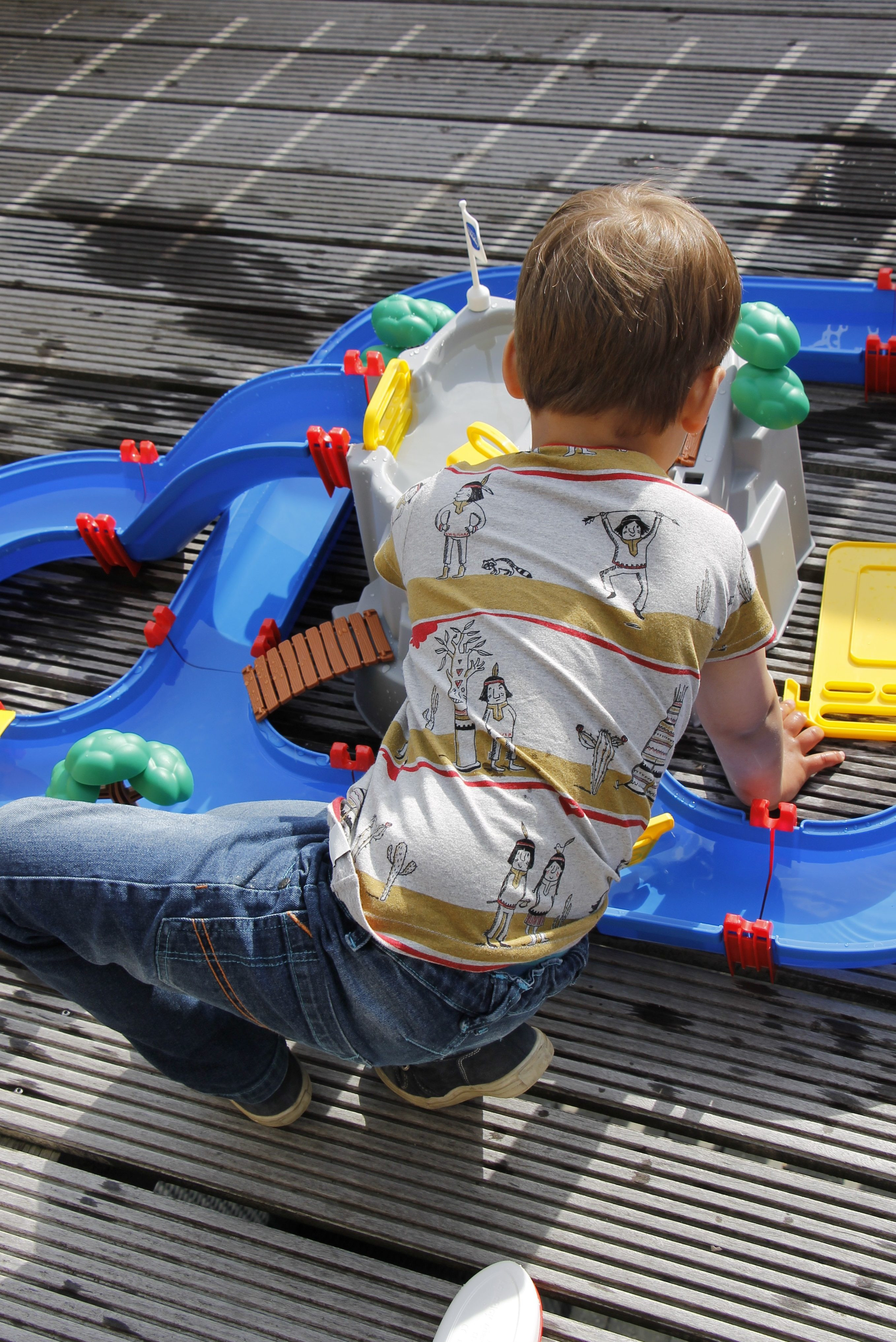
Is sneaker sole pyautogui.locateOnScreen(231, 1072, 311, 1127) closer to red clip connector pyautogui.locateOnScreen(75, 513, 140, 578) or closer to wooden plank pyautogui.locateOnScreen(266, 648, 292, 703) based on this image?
wooden plank pyautogui.locateOnScreen(266, 648, 292, 703)

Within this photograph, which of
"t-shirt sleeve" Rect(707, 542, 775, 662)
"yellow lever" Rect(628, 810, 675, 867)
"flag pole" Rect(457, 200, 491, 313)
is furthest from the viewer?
"flag pole" Rect(457, 200, 491, 313)

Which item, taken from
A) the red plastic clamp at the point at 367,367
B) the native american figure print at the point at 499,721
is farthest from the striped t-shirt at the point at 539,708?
the red plastic clamp at the point at 367,367

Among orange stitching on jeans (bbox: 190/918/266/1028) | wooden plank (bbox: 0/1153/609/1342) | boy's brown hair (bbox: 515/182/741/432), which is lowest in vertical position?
wooden plank (bbox: 0/1153/609/1342)

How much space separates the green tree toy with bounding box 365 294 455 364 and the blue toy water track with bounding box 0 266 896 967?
0.09 metres

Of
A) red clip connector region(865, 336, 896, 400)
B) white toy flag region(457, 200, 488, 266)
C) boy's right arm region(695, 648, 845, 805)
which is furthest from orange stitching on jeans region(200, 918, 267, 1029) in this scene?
red clip connector region(865, 336, 896, 400)

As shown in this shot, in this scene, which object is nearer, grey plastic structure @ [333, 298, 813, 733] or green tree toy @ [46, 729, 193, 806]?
green tree toy @ [46, 729, 193, 806]

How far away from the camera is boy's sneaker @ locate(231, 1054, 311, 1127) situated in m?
1.37

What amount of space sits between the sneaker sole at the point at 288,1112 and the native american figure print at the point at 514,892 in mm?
597

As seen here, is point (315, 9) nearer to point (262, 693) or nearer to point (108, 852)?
point (262, 693)

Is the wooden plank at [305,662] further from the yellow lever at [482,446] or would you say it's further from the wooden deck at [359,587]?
the yellow lever at [482,446]

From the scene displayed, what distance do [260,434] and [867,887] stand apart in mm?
1319

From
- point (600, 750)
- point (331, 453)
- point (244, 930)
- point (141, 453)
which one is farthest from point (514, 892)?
point (141, 453)

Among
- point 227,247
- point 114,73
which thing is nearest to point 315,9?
point 114,73

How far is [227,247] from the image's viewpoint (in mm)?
→ 2760
